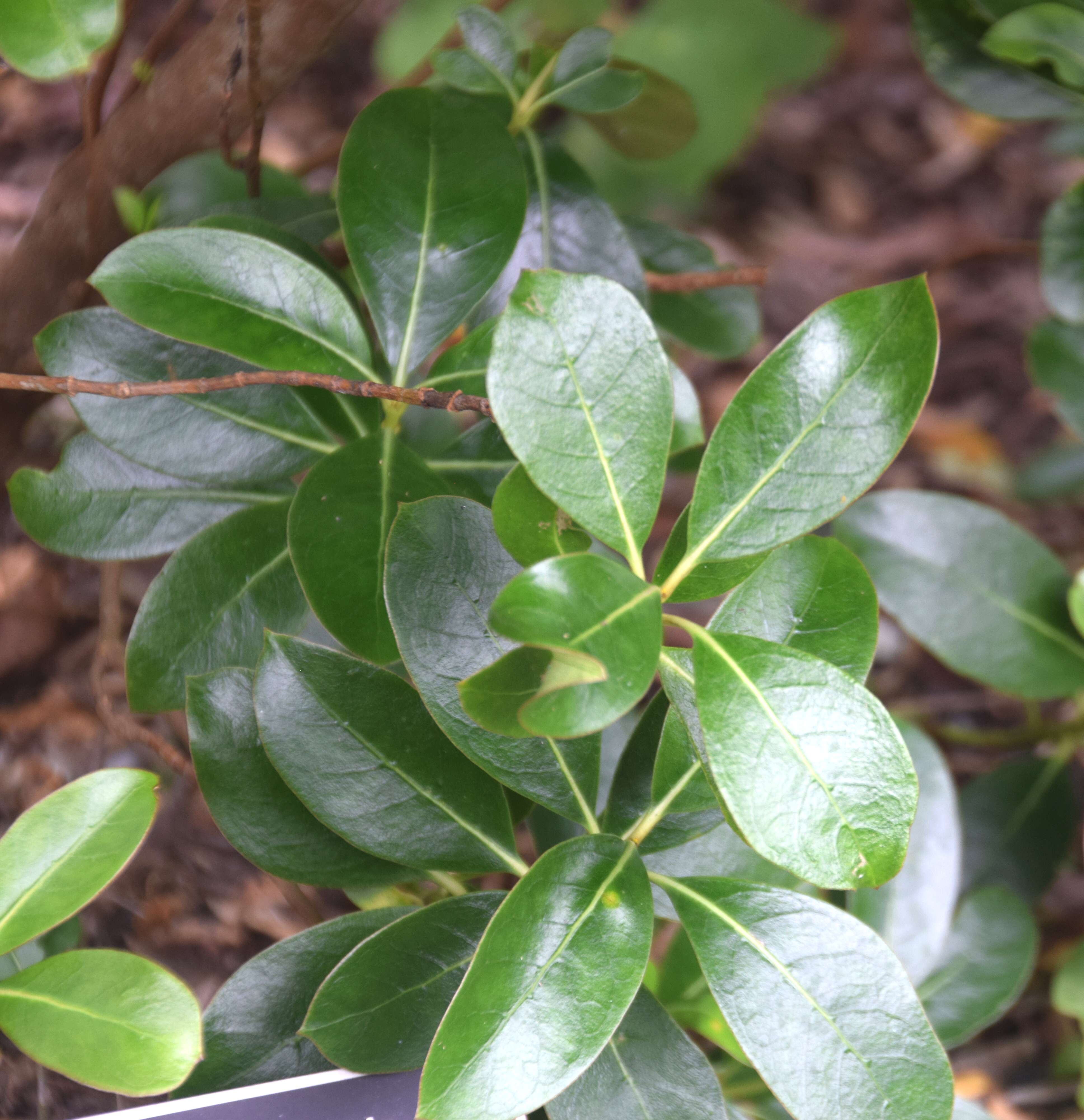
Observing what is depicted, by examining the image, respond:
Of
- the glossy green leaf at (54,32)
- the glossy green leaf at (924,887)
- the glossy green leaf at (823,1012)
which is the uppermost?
the glossy green leaf at (54,32)

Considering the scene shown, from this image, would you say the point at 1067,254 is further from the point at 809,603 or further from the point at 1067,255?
the point at 809,603

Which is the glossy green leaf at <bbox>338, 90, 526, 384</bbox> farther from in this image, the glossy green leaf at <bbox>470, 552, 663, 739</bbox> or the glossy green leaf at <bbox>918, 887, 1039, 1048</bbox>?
the glossy green leaf at <bbox>918, 887, 1039, 1048</bbox>

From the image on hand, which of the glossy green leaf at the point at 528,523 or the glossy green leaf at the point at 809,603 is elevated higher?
the glossy green leaf at the point at 528,523

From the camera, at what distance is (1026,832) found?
1.33m

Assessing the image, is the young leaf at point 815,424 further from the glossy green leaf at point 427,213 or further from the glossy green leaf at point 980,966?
the glossy green leaf at point 980,966

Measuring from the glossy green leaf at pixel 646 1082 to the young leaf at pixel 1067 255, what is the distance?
3.48 feet

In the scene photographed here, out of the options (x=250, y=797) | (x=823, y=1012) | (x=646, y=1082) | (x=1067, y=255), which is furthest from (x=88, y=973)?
(x=1067, y=255)

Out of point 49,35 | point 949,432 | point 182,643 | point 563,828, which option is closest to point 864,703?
point 563,828

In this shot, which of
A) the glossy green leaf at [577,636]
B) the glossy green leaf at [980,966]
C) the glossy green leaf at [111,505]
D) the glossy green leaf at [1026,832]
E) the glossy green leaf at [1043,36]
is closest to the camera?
the glossy green leaf at [577,636]

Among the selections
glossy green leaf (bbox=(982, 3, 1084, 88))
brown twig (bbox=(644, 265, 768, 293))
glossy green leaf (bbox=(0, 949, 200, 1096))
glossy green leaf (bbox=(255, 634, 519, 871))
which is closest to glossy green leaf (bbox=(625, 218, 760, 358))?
brown twig (bbox=(644, 265, 768, 293))

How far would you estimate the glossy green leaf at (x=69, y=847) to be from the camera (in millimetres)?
678

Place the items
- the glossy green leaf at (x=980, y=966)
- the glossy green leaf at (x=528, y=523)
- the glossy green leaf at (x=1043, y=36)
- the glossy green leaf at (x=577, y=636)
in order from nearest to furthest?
the glossy green leaf at (x=577, y=636) < the glossy green leaf at (x=528, y=523) < the glossy green leaf at (x=1043, y=36) < the glossy green leaf at (x=980, y=966)

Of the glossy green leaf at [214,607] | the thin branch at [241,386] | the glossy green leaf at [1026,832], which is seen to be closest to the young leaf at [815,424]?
the thin branch at [241,386]

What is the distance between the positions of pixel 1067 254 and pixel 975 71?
0.27 meters
